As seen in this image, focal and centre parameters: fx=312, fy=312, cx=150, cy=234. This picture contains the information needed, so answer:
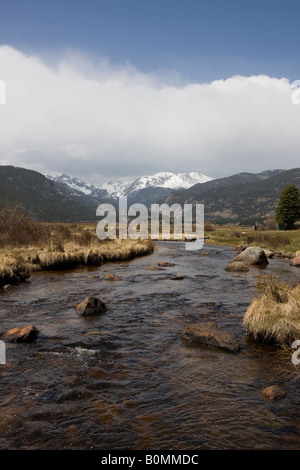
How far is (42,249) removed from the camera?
28.8 m

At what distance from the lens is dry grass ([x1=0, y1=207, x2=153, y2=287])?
23.5 meters

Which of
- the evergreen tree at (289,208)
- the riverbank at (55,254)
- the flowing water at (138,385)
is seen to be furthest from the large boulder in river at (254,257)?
the evergreen tree at (289,208)

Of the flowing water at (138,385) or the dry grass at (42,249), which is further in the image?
the dry grass at (42,249)

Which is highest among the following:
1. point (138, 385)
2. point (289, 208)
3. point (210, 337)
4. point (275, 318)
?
point (289, 208)

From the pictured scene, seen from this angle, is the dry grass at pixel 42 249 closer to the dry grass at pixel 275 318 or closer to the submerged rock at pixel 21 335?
the submerged rock at pixel 21 335

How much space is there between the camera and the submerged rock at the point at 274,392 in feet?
23.2

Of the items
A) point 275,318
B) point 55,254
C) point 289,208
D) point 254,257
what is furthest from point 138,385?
point 289,208

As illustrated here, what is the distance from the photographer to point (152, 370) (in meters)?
8.55

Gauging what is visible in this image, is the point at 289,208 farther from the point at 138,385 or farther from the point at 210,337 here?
the point at 138,385

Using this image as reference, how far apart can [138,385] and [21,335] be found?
4.84m

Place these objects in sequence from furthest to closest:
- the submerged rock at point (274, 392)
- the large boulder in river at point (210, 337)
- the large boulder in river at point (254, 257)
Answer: the large boulder in river at point (254, 257) < the large boulder in river at point (210, 337) < the submerged rock at point (274, 392)

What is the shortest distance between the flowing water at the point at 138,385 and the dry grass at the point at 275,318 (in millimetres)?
413

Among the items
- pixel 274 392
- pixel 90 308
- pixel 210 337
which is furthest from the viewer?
pixel 90 308
